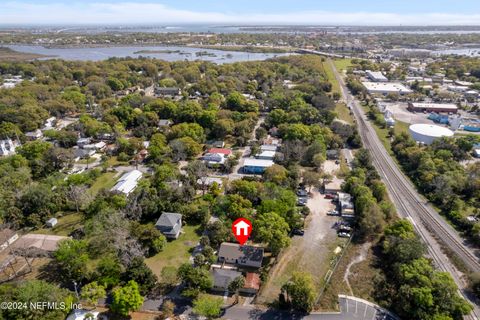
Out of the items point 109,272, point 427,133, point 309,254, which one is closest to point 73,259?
point 109,272

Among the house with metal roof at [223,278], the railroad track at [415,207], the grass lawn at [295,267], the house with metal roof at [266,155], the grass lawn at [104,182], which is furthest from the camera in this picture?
the house with metal roof at [266,155]

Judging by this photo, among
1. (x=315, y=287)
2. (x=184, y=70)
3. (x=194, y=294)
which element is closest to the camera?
(x=194, y=294)

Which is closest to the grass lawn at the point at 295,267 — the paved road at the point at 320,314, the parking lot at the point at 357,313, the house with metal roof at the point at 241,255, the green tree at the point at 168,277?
the paved road at the point at 320,314

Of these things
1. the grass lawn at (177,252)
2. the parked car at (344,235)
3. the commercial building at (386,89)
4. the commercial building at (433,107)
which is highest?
the commercial building at (386,89)

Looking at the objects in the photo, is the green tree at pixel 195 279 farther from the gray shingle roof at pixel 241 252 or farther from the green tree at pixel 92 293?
the green tree at pixel 92 293

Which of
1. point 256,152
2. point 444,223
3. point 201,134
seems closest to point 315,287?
point 444,223

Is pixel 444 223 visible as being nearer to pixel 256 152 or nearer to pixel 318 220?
pixel 318 220
